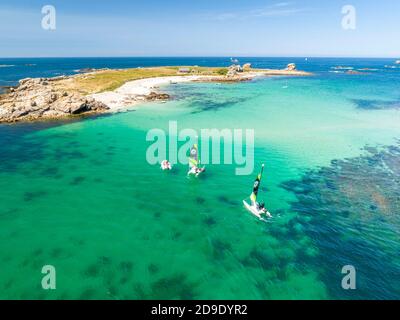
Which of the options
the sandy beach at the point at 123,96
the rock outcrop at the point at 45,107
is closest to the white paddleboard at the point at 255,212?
the sandy beach at the point at 123,96

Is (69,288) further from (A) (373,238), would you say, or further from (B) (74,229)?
(A) (373,238)

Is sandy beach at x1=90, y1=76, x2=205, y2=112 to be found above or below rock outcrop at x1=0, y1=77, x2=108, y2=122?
above

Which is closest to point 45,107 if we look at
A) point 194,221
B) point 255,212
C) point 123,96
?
point 123,96

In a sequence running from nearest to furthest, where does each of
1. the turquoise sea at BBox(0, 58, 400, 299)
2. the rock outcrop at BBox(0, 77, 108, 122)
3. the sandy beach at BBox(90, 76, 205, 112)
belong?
1. the turquoise sea at BBox(0, 58, 400, 299)
2. the rock outcrop at BBox(0, 77, 108, 122)
3. the sandy beach at BBox(90, 76, 205, 112)

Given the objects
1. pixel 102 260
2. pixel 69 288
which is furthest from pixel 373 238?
pixel 69 288

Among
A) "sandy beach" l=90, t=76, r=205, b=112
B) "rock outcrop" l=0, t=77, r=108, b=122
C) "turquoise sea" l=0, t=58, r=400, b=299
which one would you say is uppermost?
"sandy beach" l=90, t=76, r=205, b=112

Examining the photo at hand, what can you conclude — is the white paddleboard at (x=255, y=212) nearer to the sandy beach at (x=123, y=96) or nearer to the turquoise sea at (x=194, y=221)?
the turquoise sea at (x=194, y=221)

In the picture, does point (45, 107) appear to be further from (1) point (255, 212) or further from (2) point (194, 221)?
(1) point (255, 212)

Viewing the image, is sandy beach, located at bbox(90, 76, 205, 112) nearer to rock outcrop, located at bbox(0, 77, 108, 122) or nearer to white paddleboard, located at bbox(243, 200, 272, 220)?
rock outcrop, located at bbox(0, 77, 108, 122)

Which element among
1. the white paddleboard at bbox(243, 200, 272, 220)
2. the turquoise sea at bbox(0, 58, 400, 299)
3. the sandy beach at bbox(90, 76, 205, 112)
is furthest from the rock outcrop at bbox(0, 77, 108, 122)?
the white paddleboard at bbox(243, 200, 272, 220)

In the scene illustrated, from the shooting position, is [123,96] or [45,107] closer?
[45,107]
